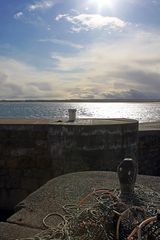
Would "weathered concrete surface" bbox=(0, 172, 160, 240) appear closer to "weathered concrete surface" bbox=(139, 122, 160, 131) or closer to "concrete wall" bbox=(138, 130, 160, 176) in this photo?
"concrete wall" bbox=(138, 130, 160, 176)

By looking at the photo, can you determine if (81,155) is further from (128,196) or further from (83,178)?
(128,196)

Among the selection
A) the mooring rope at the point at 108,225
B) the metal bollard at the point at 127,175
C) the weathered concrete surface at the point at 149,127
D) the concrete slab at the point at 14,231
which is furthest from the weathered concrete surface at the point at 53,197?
the weathered concrete surface at the point at 149,127

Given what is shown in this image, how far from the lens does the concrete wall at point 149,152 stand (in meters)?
11.4

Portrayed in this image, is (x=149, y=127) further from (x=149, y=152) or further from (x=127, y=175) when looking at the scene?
(x=127, y=175)

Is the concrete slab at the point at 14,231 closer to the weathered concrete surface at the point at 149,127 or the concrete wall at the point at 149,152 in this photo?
the concrete wall at the point at 149,152

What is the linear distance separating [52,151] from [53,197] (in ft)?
11.4

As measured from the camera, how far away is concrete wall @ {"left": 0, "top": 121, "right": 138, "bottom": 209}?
8148mm

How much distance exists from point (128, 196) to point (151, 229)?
0.81m

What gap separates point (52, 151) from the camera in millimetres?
8281

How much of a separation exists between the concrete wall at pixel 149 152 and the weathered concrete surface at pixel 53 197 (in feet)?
18.1

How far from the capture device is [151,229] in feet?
10.0

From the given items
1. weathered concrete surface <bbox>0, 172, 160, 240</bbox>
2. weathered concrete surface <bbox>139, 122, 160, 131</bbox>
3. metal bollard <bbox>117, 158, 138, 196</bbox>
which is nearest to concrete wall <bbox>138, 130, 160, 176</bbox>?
weathered concrete surface <bbox>139, 122, 160, 131</bbox>

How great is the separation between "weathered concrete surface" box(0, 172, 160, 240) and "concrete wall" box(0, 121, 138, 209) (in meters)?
2.04

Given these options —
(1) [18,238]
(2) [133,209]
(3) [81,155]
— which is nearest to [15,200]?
(3) [81,155]
